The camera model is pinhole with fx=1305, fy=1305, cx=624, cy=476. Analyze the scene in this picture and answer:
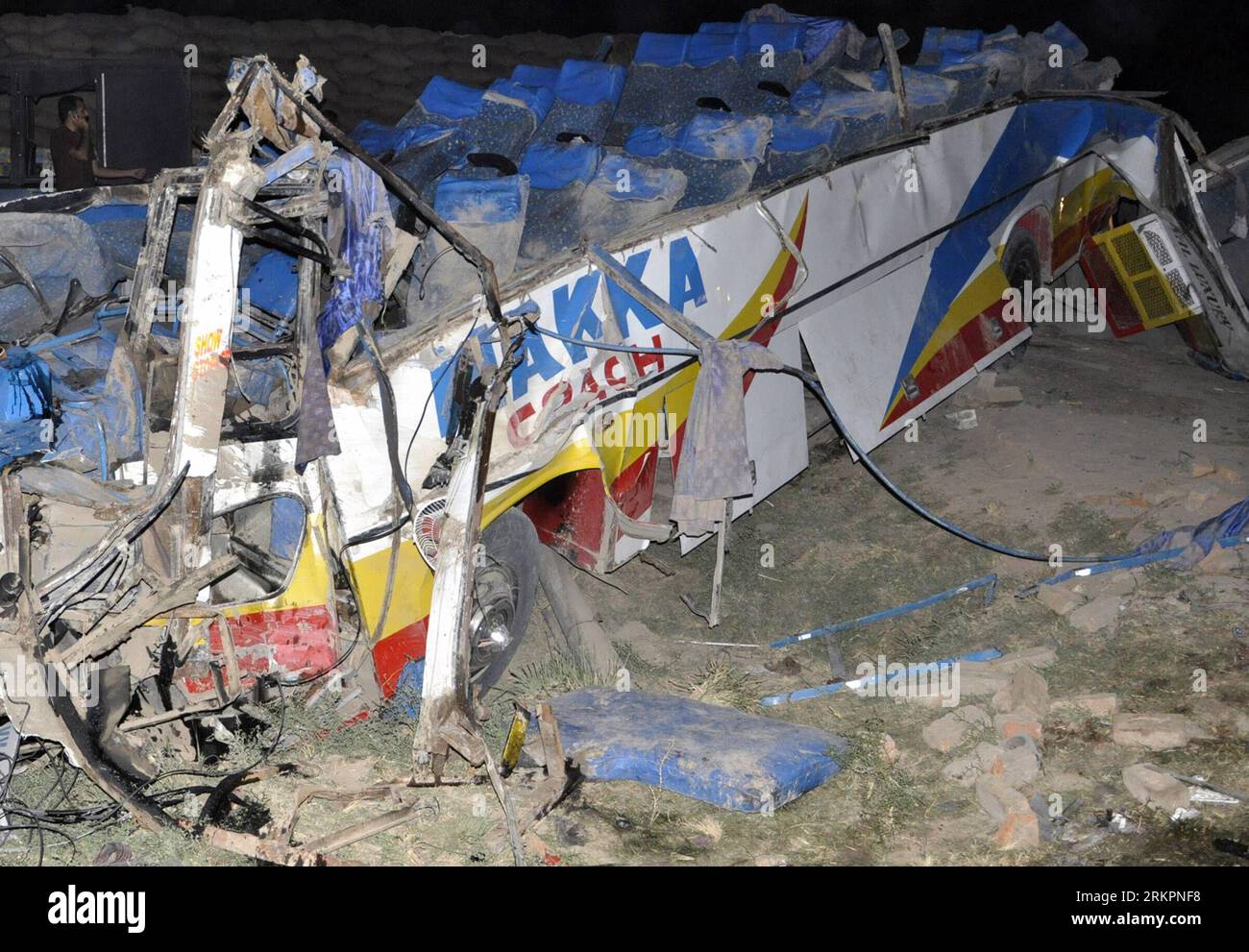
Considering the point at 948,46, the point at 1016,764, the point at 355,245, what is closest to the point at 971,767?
the point at 1016,764

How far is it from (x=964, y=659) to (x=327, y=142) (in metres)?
3.69

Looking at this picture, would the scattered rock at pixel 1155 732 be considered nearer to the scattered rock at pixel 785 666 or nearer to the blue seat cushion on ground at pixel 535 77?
the scattered rock at pixel 785 666

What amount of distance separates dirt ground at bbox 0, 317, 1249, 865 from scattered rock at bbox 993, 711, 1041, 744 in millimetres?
45

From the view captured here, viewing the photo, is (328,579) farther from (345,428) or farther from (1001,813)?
(1001,813)

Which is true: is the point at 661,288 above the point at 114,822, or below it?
above

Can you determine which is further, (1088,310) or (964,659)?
(1088,310)

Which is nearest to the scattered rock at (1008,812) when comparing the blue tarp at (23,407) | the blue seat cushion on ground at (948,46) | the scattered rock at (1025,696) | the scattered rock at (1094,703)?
the scattered rock at (1025,696)

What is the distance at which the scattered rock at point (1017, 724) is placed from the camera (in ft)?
18.1

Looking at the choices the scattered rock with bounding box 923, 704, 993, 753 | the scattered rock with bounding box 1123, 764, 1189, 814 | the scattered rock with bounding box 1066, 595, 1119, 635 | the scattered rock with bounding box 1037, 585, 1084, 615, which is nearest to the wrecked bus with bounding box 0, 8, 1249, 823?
the scattered rock with bounding box 923, 704, 993, 753

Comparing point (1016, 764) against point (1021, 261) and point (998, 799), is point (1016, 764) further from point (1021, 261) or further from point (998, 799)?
point (1021, 261)

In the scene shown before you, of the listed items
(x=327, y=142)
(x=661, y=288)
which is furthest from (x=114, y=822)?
(x=661, y=288)

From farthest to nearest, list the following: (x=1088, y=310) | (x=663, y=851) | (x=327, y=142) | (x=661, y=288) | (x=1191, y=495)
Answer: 1. (x=1088, y=310)
2. (x=1191, y=495)
3. (x=661, y=288)
4. (x=327, y=142)
5. (x=663, y=851)

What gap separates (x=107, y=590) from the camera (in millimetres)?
4781

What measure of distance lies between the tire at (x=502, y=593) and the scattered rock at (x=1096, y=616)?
8.68 feet
